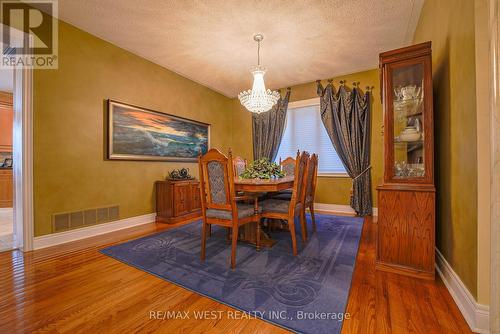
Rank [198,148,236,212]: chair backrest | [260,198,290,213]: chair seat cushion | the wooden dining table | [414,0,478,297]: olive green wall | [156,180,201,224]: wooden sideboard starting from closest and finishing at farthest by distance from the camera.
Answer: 1. [414,0,478,297]: olive green wall
2. [198,148,236,212]: chair backrest
3. the wooden dining table
4. [260,198,290,213]: chair seat cushion
5. [156,180,201,224]: wooden sideboard

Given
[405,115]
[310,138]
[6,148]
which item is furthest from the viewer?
[6,148]

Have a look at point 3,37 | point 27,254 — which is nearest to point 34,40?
point 3,37

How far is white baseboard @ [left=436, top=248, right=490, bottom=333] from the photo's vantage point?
3.85 ft

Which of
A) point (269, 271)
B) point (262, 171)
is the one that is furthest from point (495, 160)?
point (262, 171)

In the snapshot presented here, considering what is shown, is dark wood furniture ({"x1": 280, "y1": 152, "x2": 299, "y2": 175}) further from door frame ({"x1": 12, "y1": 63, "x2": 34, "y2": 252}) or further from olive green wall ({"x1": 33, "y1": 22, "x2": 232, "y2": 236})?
door frame ({"x1": 12, "y1": 63, "x2": 34, "y2": 252})

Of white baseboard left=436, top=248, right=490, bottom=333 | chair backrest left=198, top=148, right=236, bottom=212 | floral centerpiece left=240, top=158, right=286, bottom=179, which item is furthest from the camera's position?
floral centerpiece left=240, top=158, right=286, bottom=179

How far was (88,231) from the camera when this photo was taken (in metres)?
2.88

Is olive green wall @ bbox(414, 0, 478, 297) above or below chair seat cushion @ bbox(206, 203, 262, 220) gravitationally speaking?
above

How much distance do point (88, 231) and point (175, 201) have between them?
1.20 metres

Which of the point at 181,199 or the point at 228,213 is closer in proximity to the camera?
the point at 228,213

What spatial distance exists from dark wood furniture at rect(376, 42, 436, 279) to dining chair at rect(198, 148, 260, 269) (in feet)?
4.25

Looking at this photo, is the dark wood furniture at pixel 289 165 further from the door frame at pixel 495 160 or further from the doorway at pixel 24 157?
the doorway at pixel 24 157

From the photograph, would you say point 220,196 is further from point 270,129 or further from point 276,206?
point 270,129

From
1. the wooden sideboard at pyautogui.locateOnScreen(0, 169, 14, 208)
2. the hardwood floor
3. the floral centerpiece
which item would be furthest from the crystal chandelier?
the wooden sideboard at pyautogui.locateOnScreen(0, 169, 14, 208)
